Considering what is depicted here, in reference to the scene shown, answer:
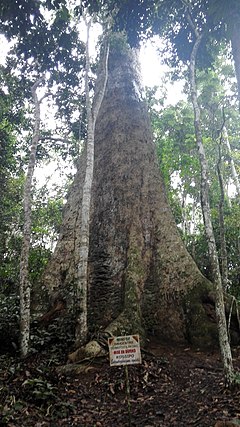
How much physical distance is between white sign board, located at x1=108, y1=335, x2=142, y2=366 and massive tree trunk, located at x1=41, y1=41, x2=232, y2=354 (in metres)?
1.99

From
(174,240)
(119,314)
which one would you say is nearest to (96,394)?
(119,314)

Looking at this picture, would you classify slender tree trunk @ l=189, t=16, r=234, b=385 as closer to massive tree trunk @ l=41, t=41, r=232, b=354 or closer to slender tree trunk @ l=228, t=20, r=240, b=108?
slender tree trunk @ l=228, t=20, r=240, b=108

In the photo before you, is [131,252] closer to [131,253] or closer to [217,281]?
[131,253]

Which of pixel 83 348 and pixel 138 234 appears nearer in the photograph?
pixel 83 348

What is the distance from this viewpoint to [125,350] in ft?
14.3

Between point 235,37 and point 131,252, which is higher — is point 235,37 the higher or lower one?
the higher one

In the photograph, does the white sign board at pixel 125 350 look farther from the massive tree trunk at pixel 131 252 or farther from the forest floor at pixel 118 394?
the massive tree trunk at pixel 131 252

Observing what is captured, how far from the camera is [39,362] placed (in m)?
6.04

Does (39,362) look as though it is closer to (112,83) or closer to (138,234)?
(138,234)

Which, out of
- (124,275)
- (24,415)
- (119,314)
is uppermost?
(124,275)

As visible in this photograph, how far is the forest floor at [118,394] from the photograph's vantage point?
4219mm

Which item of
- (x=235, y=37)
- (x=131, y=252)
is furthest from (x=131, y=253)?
(x=235, y=37)

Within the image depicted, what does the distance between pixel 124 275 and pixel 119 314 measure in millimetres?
1025

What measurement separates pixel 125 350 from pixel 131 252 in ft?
12.5
